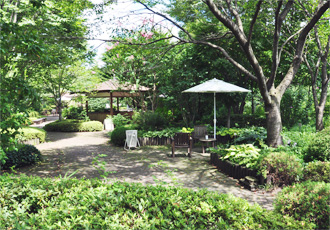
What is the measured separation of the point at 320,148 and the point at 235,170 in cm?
206

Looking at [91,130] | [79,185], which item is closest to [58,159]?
[79,185]

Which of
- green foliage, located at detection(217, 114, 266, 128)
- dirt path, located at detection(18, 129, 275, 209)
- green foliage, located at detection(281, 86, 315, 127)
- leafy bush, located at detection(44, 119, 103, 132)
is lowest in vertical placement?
dirt path, located at detection(18, 129, 275, 209)

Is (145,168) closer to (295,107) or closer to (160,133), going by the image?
(160,133)

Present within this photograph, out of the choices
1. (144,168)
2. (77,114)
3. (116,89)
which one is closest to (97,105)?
(77,114)

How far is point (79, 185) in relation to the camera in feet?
11.8

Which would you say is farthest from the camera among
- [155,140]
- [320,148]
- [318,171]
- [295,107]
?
[295,107]

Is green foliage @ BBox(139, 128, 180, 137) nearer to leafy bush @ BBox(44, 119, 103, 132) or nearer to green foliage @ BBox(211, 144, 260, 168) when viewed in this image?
green foliage @ BBox(211, 144, 260, 168)

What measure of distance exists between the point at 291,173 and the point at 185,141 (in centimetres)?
462

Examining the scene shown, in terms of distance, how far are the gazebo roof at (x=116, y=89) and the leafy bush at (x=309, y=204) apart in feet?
40.7

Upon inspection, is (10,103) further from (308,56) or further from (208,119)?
(308,56)

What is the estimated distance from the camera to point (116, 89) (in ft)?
55.2

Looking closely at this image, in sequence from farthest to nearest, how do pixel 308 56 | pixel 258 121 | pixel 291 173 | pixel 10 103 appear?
pixel 258 121 < pixel 308 56 < pixel 291 173 < pixel 10 103

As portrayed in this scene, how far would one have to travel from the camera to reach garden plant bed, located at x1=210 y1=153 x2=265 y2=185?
19.7 ft

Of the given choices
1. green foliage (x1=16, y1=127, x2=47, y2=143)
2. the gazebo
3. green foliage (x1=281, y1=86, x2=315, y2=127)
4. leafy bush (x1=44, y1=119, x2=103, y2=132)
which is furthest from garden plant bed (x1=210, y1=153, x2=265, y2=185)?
leafy bush (x1=44, y1=119, x2=103, y2=132)
